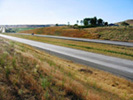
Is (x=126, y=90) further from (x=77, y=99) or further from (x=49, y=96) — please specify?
(x=49, y=96)

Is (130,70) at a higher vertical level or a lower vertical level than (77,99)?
lower

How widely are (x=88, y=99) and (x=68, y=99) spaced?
893 millimetres

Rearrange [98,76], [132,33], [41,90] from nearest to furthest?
[41,90] < [98,76] < [132,33]

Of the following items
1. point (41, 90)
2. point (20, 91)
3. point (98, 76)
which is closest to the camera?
point (20, 91)

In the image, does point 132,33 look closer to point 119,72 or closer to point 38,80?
point 119,72

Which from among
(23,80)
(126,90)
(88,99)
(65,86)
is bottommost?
(126,90)

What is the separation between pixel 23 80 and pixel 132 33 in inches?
1880

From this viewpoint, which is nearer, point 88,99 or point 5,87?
point 5,87

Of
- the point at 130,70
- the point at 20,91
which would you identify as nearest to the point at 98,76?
the point at 130,70

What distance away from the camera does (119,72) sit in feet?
36.8

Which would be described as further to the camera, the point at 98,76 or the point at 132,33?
the point at 132,33

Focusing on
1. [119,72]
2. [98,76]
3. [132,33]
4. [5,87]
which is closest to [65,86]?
[5,87]

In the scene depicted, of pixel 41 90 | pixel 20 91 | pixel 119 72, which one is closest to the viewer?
→ pixel 20 91

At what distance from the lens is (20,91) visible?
4.34 meters
